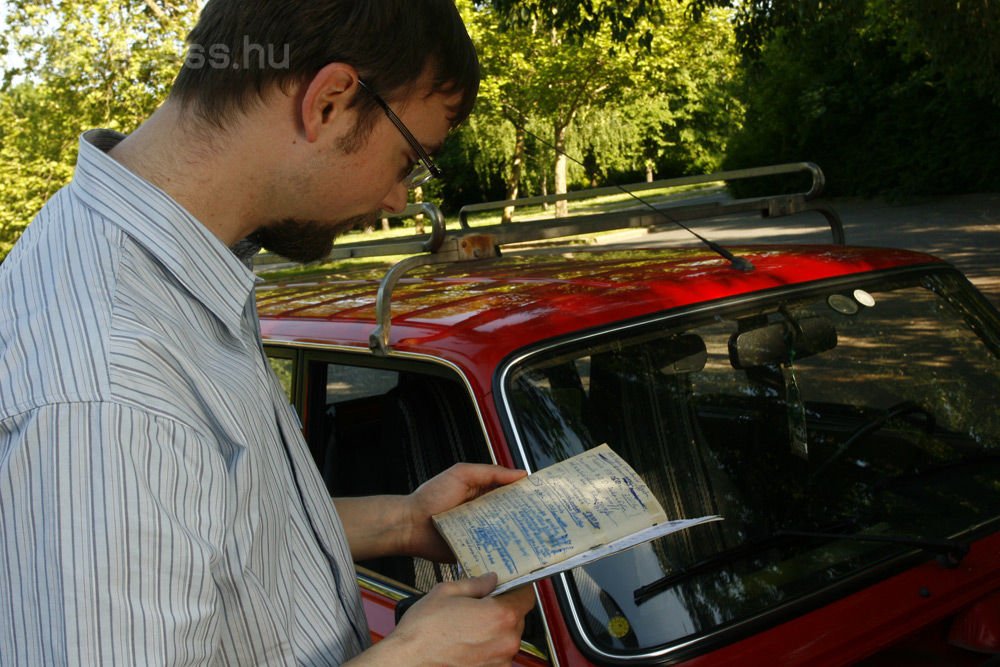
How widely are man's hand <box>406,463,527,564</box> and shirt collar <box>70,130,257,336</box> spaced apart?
2.35 feet

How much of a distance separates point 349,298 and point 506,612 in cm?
200

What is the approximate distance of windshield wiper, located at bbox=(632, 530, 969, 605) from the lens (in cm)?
213

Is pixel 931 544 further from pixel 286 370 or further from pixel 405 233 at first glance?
pixel 405 233

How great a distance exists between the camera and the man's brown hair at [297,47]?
4.50 ft

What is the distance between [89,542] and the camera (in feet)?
3.22

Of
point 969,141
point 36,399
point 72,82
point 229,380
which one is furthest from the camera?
point 969,141

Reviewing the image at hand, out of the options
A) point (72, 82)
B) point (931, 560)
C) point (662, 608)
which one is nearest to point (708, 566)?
point (662, 608)

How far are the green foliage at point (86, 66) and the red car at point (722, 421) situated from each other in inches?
736

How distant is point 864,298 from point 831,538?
31.1 inches

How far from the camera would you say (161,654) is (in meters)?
1.01

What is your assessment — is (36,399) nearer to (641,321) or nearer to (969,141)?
(641,321)

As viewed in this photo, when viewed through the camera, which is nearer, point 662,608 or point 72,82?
point 662,608

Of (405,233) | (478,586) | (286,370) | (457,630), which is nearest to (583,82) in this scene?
(405,233)

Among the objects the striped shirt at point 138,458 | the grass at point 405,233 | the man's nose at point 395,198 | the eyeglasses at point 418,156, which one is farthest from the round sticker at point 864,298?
the striped shirt at point 138,458
